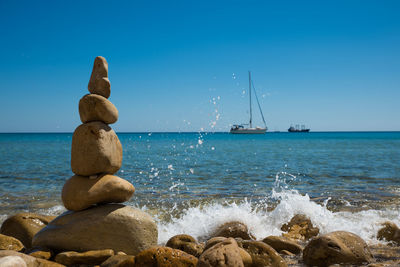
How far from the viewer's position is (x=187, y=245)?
588 centimetres

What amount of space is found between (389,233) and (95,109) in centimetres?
627

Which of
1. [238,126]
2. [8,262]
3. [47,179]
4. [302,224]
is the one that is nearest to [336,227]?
[302,224]

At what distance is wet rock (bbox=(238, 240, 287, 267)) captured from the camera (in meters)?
5.09

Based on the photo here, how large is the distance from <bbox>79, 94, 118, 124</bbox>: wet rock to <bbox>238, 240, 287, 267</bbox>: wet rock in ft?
9.87

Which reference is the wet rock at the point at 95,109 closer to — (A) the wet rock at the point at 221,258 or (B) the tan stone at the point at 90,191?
(B) the tan stone at the point at 90,191

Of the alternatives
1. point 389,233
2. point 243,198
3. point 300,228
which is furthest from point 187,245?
point 243,198

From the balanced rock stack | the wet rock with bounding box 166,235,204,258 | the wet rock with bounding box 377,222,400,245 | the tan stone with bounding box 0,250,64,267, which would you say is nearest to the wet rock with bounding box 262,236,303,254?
the wet rock with bounding box 166,235,204,258

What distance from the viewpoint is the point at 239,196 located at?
39.7 feet

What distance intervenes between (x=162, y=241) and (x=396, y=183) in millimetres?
12035

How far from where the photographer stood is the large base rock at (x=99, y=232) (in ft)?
18.1

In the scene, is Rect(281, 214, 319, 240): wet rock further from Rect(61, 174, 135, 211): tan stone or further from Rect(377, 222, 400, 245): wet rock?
Rect(61, 174, 135, 211): tan stone

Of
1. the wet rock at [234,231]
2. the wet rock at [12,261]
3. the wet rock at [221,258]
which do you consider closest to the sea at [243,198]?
the wet rock at [234,231]

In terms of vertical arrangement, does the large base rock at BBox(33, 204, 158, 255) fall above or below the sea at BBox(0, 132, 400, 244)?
above

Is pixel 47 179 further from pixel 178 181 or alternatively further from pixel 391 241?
pixel 391 241
